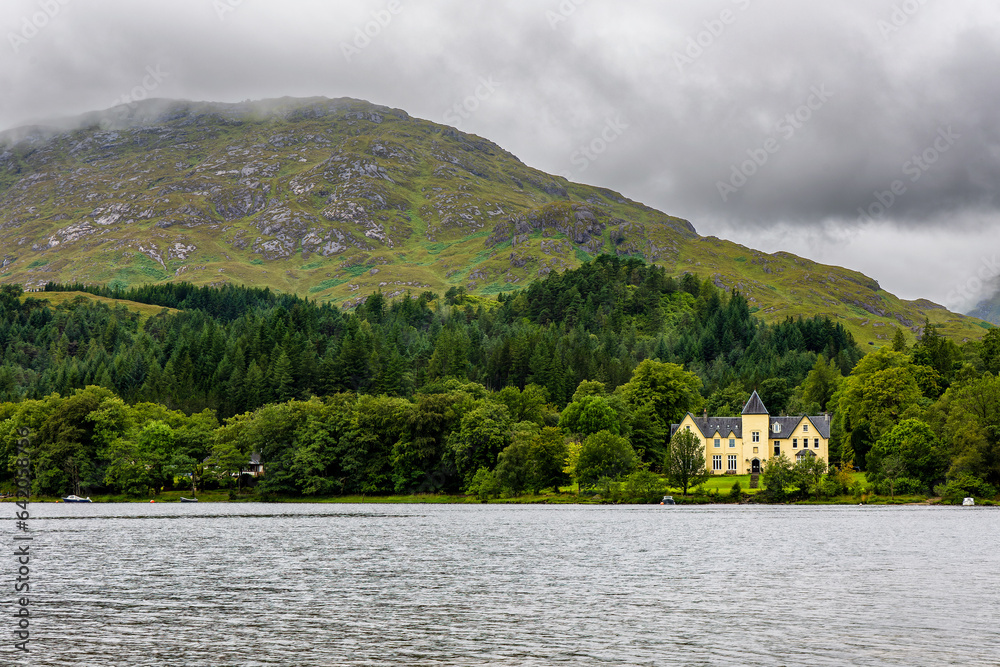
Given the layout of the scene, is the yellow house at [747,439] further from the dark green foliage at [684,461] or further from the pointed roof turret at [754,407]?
the dark green foliage at [684,461]

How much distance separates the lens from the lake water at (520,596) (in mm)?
27062

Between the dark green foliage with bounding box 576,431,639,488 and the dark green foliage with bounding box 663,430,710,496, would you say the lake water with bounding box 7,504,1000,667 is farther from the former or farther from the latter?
the dark green foliage with bounding box 576,431,639,488

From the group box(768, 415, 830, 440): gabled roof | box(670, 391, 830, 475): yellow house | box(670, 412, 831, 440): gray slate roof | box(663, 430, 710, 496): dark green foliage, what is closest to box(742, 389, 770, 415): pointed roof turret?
box(670, 391, 830, 475): yellow house

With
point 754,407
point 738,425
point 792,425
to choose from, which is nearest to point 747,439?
point 738,425

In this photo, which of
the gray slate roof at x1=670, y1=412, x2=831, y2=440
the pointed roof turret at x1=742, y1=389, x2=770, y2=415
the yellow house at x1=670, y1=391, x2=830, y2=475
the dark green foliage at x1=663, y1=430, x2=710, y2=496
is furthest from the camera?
the pointed roof turret at x1=742, y1=389, x2=770, y2=415

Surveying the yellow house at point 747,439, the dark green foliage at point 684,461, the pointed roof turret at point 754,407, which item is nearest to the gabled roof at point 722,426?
the yellow house at point 747,439

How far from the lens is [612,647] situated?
1086 inches

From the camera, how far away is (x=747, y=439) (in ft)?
485

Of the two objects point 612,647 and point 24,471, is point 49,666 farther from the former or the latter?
point 24,471

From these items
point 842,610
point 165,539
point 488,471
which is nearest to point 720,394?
point 488,471

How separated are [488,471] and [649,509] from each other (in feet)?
83.1

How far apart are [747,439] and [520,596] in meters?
117

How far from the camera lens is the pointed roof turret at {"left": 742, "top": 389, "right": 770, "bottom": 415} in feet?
487

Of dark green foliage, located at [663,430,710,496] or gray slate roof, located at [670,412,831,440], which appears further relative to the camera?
gray slate roof, located at [670,412,831,440]
